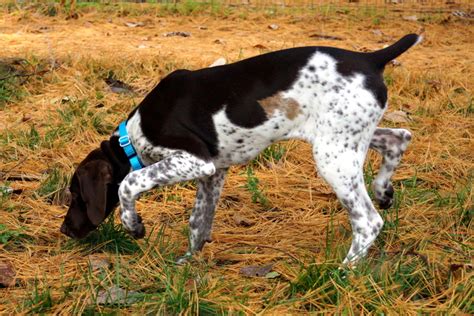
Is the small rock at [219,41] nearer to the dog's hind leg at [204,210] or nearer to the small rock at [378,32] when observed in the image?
the small rock at [378,32]

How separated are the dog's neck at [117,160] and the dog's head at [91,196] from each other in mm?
24

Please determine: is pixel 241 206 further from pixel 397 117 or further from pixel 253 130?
pixel 397 117

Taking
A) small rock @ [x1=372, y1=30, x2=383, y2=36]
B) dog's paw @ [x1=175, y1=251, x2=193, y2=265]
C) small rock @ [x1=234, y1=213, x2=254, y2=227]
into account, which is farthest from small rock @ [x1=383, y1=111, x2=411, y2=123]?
small rock @ [x1=372, y1=30, x2=383, y2=36]

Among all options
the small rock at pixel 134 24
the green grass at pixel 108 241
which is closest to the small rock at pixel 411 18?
the small rock at pixel 134 24

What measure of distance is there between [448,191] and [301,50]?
1590 millimetres

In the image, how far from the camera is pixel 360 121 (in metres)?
3.72

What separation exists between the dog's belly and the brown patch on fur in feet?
0.07

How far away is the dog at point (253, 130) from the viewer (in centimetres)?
376

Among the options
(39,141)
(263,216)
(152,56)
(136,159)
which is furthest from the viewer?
(152,56)

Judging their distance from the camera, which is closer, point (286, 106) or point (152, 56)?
point (286, 106)

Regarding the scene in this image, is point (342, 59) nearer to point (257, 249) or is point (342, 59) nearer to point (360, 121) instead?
point (360, 121)

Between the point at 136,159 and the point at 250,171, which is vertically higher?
the point at 136,159

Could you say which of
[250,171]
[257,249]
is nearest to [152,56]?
[250,171]

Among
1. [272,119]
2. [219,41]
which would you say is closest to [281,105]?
[272,119]
